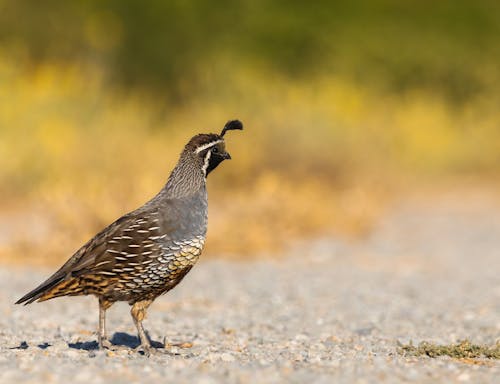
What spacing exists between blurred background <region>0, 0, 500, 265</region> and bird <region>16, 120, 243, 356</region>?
5.44 metres

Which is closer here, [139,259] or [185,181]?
[139,259]

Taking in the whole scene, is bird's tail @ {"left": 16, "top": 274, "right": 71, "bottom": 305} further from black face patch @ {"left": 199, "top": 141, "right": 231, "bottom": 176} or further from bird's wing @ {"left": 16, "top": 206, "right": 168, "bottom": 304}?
black face patch @ {"left": 199, "top": 141, "right": 231, "bottom": 176}

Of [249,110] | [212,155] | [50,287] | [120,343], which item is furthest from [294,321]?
[249,110]

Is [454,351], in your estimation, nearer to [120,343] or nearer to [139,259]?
[139,259]

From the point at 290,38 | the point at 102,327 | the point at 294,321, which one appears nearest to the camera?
the point at 102,327

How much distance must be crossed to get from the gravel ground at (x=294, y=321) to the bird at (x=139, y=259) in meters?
0.33

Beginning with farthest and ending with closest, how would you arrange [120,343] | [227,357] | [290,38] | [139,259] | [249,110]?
1. [290,38]
2. [249,110]
3. [120,343]
4. [139,259]
5. [227,357]

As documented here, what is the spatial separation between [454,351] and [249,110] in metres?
13.4

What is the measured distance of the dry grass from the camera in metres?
Answer: 13.0

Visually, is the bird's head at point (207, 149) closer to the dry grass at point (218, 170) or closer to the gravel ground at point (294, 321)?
the gravel ground at point (294, 321)

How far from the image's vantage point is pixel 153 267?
6.44 meters

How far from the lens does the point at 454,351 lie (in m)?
6.75

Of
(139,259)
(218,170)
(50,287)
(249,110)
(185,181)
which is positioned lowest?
(50,287)

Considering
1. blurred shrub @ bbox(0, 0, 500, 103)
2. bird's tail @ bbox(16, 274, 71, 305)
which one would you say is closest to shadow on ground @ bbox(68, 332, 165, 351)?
bird's tail @ bbox(16, 274, 71, 305)
